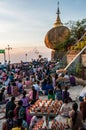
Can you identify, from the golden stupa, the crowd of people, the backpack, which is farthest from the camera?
the golden stupa

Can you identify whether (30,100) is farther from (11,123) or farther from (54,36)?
(54,36)

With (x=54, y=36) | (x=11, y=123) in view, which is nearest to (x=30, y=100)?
(x=11, y=123)

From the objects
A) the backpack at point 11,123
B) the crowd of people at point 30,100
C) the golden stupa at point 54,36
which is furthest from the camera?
the golden stupa at point 54,36

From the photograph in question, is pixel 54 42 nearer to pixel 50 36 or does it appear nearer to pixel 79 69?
pixel 50 36

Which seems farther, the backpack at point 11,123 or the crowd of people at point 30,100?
the crowd of people at point 30,100

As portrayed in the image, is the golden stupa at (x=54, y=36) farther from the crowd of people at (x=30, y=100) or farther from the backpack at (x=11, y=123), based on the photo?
the backpack at (x=11, y=123)

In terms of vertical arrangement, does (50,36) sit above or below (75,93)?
above

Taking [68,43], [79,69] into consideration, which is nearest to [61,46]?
[68,43]

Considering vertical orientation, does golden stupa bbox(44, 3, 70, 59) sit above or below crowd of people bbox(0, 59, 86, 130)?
above

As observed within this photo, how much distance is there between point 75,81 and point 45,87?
346 centimetres

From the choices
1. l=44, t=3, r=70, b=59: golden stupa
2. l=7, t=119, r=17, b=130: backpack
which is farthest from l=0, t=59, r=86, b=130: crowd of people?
l=44, t=3, r=70, b=59: golden stupa

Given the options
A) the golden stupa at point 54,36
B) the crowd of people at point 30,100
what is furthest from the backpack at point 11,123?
the golden stupa at point 54,36

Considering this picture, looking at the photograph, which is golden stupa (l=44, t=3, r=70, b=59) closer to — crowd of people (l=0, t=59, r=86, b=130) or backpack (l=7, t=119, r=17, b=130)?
crowd of people (l=0, t=59, r=86, b=130)

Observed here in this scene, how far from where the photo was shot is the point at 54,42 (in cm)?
4375
